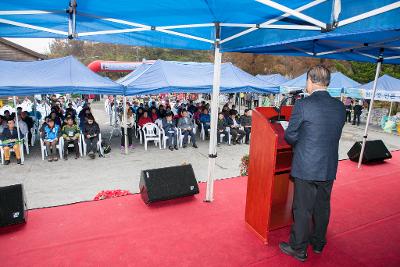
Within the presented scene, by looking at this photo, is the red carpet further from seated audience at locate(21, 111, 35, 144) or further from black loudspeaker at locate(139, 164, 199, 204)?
seated audience at locate(21, 111, 35, 144)

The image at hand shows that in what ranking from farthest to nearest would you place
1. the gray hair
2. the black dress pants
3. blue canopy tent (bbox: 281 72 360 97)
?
blue canopy tent (bbox: 281 72 360 97), the black dress pants, the gray hair

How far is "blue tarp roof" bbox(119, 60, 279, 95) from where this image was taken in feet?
31.1

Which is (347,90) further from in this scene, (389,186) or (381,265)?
(381,265)

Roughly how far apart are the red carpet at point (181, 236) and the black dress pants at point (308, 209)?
27 centimetres

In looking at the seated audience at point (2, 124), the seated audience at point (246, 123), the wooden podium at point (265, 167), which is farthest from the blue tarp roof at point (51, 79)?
the wooden podium at point (265, 167)

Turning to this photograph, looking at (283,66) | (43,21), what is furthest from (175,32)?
(283,66)

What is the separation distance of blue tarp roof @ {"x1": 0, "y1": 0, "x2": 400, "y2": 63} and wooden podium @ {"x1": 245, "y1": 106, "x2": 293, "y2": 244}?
1036mm

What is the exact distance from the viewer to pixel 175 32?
4.21 m

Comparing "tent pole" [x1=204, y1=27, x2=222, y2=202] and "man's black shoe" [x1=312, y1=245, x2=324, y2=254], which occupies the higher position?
"tent pole" [x1=204, y1=27, x2=222, y2=202]

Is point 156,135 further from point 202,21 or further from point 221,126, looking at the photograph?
point 202,21

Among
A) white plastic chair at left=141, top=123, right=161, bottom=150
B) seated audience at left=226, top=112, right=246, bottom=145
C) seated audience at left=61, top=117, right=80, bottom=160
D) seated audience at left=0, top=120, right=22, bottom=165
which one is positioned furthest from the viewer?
seated audience at left=226, top=112, right=246, bottom=145

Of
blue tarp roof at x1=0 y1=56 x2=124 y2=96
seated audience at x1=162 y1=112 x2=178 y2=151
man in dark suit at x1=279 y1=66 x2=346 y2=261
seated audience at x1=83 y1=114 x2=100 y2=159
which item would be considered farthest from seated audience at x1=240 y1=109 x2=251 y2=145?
man in dark suit at x1=279 y1=66 x2=346 y2=261

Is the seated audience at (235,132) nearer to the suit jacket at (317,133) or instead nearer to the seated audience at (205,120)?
the seated audience at (205,120)

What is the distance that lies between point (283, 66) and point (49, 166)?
1129 inches
